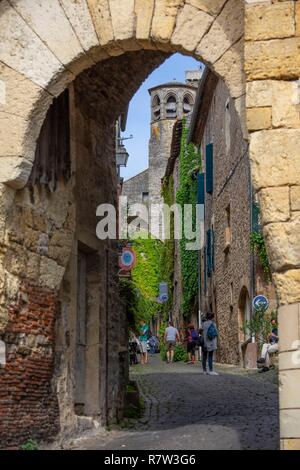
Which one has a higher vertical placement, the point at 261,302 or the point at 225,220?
the point at 225,220

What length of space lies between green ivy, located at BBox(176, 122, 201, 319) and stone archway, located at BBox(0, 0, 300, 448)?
22.9 m

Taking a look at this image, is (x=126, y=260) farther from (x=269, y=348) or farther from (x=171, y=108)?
(x=171, y=108)

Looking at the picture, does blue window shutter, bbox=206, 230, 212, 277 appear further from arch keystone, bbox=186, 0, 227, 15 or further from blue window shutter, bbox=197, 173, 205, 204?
arch keystone, bbox=186, 0, 227, 15

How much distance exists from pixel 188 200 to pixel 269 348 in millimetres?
16300

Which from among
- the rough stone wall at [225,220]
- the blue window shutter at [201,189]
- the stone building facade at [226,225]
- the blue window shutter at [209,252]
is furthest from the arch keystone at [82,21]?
the blue window shutter at [201,189]

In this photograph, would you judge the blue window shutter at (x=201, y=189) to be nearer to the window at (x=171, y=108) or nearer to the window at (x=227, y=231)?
the window at (x=227, y=231)

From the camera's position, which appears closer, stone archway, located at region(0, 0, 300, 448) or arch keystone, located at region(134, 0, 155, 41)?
stone archway, located at region(0, 0, 300, 448)

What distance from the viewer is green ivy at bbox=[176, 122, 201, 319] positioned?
30375mm

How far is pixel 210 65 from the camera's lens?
22.4ft

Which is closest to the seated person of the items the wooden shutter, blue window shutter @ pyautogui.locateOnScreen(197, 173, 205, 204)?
the wooden shutter

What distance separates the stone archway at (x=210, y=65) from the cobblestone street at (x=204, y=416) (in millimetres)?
1710

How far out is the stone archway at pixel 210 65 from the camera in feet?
19.9

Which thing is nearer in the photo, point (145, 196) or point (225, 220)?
point (225, 220)

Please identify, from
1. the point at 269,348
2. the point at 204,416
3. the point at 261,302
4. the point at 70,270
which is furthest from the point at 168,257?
the point at 70,270
